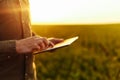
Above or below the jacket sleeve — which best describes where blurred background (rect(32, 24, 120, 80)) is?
below

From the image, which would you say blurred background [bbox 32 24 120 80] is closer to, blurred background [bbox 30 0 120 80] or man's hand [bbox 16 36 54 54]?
blurred background [bbox 30 0 120 80]

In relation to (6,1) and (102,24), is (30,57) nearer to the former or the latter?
(6,1)

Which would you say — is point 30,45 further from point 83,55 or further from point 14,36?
point 83,55

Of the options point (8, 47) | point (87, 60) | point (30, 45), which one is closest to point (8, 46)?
point (8, 47)

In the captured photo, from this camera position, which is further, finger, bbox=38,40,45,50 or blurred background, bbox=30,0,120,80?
blurred background, bbox=30,0,120,80

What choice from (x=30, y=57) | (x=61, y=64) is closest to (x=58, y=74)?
(x=61, y=64)

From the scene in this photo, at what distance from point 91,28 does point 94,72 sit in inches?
57.9

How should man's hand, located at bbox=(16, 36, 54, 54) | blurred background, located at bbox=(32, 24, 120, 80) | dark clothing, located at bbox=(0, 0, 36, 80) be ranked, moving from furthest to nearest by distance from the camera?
blurred background, located at bbox=(32, 24, 120, 80) < dark clothing, located at bbox=(0, 0, 36, 80) < man's hand, located at bbox=(16, 36, 54, 54)

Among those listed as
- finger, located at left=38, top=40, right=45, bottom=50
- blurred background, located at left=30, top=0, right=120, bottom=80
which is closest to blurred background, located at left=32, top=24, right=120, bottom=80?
blurred background, located at left=30, top=0, right=120, bottom=80

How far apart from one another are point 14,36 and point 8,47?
5.6 inches

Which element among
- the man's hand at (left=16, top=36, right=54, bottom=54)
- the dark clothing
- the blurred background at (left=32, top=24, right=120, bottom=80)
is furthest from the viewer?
the blurred background at (left=32, top=24, right=120, bottom=80)

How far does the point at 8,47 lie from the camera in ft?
9.03

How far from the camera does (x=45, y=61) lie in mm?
7734

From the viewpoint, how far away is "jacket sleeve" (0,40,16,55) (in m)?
2.74
